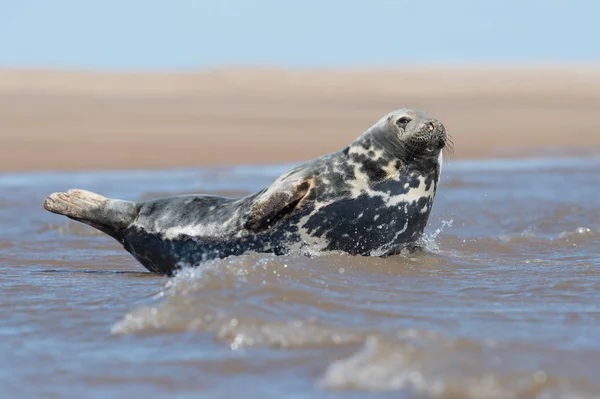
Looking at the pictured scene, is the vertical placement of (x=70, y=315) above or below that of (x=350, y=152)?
below

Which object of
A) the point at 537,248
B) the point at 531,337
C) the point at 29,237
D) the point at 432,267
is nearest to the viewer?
the point at 531,337

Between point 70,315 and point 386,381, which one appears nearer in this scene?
point 386,381

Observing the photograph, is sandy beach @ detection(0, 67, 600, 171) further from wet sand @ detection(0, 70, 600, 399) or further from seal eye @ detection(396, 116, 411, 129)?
seal eye @ detection(396, 116, 411, 129)

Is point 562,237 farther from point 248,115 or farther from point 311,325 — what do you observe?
point 248,115

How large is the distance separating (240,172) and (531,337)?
9.78 metres

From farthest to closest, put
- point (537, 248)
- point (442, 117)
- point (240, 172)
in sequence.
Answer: point (442, 117), point (240, 172), point (537, 248)

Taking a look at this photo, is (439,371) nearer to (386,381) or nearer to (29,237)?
(386,381)

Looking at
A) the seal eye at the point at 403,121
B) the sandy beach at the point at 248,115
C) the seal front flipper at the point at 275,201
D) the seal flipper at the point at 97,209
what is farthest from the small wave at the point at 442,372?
the sandy beach at the point at 248,115

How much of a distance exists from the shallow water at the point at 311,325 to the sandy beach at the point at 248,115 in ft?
26.3

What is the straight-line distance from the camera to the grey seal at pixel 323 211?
19.9 ft

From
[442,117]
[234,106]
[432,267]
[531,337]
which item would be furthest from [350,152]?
[234,106]

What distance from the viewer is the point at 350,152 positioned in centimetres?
635

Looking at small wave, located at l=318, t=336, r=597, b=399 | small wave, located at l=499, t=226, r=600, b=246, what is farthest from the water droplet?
small wave, located at l=499, t=226, r=600, b=246

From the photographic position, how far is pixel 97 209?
21.6 ft
